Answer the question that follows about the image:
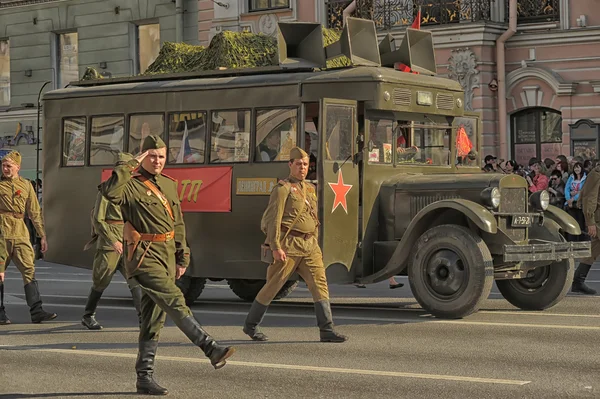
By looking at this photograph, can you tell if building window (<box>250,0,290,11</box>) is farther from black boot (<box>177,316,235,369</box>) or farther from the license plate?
black boot (<box>177,316,235,369</box>)

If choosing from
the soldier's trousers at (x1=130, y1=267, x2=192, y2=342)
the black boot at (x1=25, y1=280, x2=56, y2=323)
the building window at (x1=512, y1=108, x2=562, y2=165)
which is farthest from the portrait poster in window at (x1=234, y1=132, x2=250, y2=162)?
the building window at (x1=512, y1=108, x2=562, y2=165)

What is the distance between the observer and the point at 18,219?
1539cm

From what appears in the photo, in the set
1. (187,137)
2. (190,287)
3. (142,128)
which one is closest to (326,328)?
(190,287)

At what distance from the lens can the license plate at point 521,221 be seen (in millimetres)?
14620

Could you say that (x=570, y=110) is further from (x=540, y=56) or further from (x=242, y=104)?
(x=242, y=104)

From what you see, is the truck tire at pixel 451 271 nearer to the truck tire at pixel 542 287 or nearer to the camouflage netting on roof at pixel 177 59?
the truck tire at pixel 542 287

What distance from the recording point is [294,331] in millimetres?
13641

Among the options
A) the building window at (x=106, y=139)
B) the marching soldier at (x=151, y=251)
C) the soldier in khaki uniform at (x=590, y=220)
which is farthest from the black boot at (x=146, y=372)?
the soldier in khaki uniform at (x=590, y=220)

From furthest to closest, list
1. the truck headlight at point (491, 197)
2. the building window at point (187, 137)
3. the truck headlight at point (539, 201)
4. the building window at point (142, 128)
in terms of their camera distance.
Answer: the building window at point (142, 128), the building window at point (187, 137), the truck headlight at point (539, 201), the truck headlight at point (491, 197)

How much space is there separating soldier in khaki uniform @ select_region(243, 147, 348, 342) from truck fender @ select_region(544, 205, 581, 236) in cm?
359

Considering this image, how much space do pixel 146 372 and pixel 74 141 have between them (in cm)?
805

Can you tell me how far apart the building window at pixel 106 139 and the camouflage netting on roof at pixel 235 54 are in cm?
83

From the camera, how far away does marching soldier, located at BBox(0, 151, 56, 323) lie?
50.0 feet

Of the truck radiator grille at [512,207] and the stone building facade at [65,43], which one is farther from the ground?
the stone building facade at [65,43]
